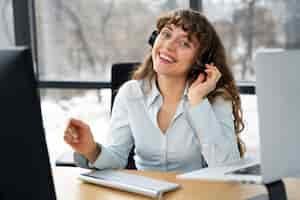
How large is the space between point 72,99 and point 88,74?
202 millimetres

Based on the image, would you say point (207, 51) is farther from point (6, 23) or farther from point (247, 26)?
point (6, 23)

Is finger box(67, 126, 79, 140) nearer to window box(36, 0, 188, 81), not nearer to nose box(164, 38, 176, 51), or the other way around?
nose box(164, 38, 176, 51)

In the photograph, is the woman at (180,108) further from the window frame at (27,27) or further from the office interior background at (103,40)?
the window frame at (27,27)

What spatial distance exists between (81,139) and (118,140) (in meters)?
0.25

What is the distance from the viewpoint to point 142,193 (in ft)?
4.52

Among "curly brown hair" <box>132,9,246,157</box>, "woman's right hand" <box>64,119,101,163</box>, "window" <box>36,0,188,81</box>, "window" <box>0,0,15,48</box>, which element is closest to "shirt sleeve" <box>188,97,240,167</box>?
"curly brown hair" <box>132,9,246,157</box>

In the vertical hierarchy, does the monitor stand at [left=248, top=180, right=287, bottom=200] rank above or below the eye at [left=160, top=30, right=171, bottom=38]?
below

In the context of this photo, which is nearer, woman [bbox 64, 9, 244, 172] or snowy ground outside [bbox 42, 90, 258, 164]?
woman [bbox 64, 9, 244, 172]

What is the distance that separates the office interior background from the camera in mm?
2859

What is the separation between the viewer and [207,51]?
189 centimetres

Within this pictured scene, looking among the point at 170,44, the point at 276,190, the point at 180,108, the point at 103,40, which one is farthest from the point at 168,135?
the point at 103,40

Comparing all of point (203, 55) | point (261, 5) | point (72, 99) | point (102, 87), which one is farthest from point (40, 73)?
point (203, 55)

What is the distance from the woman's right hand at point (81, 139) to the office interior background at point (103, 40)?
4.44ft

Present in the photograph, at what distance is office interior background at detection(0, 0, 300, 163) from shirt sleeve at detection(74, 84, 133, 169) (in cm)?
115
